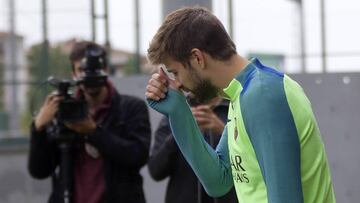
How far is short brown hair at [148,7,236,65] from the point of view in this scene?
2547 millimetres

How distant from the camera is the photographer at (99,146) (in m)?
4.36

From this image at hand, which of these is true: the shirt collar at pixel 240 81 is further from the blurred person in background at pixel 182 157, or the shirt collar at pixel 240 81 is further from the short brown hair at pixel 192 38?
the blurred person in background at pixel 182 157

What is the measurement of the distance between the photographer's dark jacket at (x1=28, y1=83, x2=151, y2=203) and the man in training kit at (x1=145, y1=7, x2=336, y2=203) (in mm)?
1531

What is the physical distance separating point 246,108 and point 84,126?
6.73 ft

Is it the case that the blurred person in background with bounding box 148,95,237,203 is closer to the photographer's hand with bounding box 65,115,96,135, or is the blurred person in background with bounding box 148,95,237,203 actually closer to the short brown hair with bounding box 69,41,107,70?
the photographer's hand with bounding box 65,115,96,135

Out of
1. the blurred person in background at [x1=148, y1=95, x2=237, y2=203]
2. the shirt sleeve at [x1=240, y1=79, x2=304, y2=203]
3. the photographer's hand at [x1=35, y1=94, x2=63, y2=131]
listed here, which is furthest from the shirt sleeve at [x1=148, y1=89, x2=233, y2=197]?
the photographer's hand at [x1=35, y1=94, x2=63, y2=131]

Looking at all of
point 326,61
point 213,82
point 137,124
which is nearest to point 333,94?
point 326,61

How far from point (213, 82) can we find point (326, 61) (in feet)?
15.5

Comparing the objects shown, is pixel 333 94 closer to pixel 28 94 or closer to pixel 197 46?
pixel 28 94

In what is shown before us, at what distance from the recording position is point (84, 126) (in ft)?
14.3

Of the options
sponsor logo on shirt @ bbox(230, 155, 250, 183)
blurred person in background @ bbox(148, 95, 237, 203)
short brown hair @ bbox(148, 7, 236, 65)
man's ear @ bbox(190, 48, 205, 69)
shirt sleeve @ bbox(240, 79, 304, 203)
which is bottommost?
blurred person in background @ bbox(148, 95, 237, 203)

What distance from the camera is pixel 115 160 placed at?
4344 mm

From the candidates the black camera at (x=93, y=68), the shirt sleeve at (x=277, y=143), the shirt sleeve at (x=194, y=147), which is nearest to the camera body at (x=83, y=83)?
the black camera at (x=93, y=68)

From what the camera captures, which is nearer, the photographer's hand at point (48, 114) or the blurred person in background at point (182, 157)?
the blurred person in background at point (182, 157)
